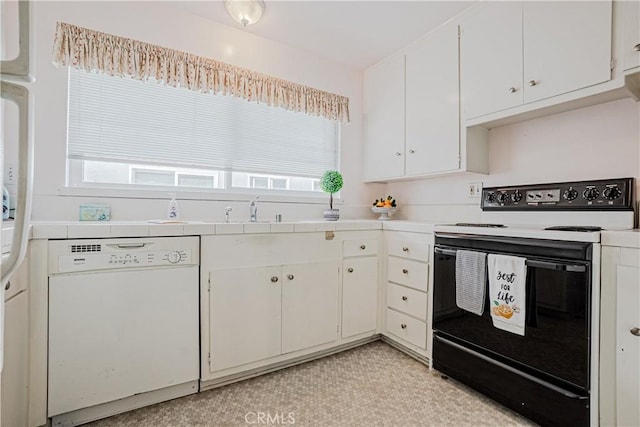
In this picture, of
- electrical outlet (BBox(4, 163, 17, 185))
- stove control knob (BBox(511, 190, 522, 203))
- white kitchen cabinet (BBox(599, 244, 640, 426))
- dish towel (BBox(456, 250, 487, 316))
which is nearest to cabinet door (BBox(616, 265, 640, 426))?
white kitchen cabinet (BBox(599, 244, 640, 426))

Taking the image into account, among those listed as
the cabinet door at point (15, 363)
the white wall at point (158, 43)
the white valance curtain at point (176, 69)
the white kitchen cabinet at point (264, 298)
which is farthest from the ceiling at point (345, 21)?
the cabinet door at point (15, 363)

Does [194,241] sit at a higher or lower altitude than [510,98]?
lower

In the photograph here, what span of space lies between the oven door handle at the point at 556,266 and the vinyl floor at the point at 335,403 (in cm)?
79

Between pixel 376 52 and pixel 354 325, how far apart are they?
232cm

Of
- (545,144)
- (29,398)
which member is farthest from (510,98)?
(29,398)

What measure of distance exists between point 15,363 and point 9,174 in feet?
3.63

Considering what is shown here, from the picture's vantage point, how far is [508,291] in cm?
159

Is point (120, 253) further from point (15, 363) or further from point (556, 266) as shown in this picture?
point (556, 266)

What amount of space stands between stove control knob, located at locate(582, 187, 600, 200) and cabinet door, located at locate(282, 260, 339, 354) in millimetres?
1547

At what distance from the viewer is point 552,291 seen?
146 centimetres

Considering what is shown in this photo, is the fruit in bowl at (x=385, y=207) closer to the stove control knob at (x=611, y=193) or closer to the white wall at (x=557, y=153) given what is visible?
the white wall at (x=557, y=153)

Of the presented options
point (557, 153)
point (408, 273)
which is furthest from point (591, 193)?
point (408, 273)

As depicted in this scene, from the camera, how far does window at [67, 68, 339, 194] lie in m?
2.03

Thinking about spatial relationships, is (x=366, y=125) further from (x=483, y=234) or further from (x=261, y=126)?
(x=483, y=234)
